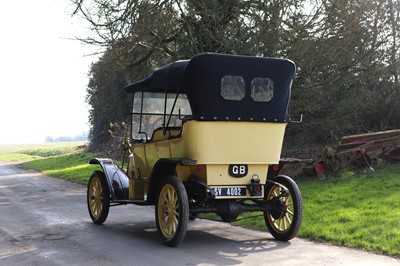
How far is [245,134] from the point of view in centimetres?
709

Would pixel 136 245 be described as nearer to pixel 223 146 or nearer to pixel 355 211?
pixel 223 146

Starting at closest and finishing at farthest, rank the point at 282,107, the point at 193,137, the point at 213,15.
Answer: the point at 193,137, the point at 282,107, the point at 213,15

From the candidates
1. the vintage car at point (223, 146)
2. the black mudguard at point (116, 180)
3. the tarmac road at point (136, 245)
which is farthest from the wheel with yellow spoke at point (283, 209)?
the black mudguard at point (116, 180)

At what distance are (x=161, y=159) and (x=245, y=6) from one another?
834 centimetres

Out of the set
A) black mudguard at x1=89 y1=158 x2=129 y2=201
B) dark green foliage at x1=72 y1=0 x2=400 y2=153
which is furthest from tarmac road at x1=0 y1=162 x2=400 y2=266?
dark green foliage at x1=72 y1=0 x2=400 y2=153

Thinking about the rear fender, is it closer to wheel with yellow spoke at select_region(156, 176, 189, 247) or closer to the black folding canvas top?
wheel with yellow spoke at select_region(156, 176, 189, 247)

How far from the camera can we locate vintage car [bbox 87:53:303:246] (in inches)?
271

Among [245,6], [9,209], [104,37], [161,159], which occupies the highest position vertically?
[245,6]

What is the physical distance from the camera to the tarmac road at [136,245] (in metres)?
6.04

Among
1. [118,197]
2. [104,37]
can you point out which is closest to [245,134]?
[118,197]

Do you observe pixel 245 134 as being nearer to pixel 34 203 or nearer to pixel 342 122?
pixel 34 203

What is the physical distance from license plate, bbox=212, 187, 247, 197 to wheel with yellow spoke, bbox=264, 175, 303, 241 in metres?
0.62

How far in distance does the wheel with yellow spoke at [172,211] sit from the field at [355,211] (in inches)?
81.5

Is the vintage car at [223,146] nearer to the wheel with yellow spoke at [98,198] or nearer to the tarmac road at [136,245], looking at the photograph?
the tarmac road at [136,245]
